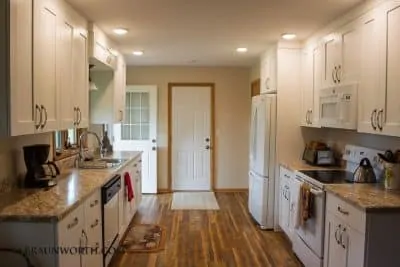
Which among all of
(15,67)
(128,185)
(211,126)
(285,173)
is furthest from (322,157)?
(15,67)

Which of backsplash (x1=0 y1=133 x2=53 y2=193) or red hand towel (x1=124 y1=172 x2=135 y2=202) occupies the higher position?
backsplash (x1=0 y1=133 x2=53 y2=193)

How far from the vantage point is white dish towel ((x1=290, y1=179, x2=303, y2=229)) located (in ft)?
12.0

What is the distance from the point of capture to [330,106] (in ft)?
12.6

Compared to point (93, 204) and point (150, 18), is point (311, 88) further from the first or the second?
point (93, 204)

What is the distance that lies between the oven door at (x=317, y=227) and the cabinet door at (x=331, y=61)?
3.84ft

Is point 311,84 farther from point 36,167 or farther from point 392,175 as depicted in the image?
point 36,167

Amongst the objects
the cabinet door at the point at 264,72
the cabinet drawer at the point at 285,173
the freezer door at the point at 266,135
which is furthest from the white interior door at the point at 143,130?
the cabinet drawer at the point at 285,173

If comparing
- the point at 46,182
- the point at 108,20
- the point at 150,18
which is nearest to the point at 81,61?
the point at 108,20

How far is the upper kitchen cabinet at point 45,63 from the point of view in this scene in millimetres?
2488

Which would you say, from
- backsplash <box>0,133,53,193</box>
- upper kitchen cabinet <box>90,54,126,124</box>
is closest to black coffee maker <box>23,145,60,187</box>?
backsplash <box>0,133,53,193</box>

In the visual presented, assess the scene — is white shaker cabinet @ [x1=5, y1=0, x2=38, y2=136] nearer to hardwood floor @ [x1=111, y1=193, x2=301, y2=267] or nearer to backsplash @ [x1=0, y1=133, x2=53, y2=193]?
backsplash @ [x1=0, y1=133, x2=53, y2=193]

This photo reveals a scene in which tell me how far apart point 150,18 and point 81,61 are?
0.77m

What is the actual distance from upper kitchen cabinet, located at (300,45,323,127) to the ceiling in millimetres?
254

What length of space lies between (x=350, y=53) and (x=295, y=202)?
1.52 meters
